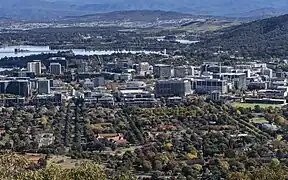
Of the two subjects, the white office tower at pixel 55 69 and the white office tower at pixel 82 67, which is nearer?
the white office tower at pixel 55 69

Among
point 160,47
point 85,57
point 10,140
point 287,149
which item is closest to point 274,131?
point 287,149

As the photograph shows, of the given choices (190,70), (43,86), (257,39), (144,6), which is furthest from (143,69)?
(144,6)

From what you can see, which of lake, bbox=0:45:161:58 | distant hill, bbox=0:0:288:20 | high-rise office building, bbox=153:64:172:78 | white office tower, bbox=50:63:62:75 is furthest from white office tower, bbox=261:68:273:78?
distant hill, bbox=0:0:288:20

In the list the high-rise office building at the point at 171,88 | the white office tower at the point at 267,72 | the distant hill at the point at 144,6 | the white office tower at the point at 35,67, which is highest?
the distant hill at the point at 144,6

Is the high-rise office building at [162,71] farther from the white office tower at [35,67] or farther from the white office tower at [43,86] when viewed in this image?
the white office tower at [43,86]

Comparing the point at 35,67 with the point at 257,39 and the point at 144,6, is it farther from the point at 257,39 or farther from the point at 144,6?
the point at 144,6

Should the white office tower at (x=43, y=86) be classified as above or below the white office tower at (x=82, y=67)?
below

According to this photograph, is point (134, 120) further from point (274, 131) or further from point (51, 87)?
point (51, 87)

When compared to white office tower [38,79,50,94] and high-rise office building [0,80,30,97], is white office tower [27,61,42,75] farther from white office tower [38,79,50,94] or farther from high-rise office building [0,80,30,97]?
white office tower [38,79,50,94]

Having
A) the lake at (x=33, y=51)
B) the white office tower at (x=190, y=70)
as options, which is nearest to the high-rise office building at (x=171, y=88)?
the white office tower at (x=190, y=70)

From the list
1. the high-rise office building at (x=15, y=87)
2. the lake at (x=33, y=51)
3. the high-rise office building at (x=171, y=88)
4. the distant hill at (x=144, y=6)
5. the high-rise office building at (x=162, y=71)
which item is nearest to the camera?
the high-rise office building at (x=171, y=88)
